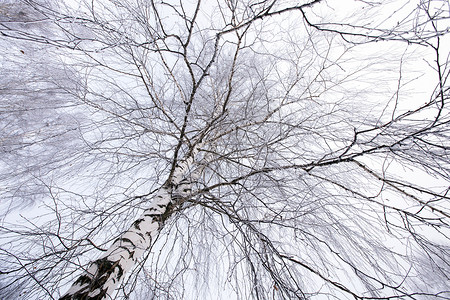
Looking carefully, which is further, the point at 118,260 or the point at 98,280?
the point at 118,260

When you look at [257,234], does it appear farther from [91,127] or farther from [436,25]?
[91,127]

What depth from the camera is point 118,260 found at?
3.75ft

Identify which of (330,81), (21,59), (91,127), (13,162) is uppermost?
(330,81)

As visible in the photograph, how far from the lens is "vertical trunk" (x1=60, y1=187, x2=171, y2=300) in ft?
3.28

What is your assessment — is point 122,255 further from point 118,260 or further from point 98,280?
point 98,280

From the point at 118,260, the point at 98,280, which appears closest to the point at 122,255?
the point at 118,260

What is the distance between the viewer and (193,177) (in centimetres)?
232

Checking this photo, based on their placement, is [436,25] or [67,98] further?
[67,98]

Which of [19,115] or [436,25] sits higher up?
[436,25]

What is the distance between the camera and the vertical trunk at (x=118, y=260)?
100 cm

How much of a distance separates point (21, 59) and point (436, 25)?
4.29 meters

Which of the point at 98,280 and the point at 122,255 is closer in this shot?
the point at 98,280

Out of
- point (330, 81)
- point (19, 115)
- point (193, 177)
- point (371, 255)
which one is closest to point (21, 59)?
point (19, 115)

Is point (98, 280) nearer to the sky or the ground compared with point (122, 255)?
nearer to the ground
